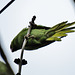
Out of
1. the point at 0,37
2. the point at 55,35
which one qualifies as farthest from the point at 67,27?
the point at 0,37

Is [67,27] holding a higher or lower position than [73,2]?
lower

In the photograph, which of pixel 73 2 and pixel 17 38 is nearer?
pixel 17 38

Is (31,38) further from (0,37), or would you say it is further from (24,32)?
(0,37)

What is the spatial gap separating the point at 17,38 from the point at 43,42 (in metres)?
0.05

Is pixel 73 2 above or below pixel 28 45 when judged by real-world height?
above

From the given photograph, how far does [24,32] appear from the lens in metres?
0.25

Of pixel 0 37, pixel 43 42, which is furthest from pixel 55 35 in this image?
pixel 0 37

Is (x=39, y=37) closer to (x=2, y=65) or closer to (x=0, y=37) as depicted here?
(x=2, y=65)

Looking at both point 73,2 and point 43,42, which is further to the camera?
point 73,2

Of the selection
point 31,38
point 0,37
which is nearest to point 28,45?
point 31,38

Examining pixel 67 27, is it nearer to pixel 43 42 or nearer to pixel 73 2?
pixel 43 42

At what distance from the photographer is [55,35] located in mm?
211

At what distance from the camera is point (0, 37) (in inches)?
37.3

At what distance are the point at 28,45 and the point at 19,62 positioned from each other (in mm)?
40
